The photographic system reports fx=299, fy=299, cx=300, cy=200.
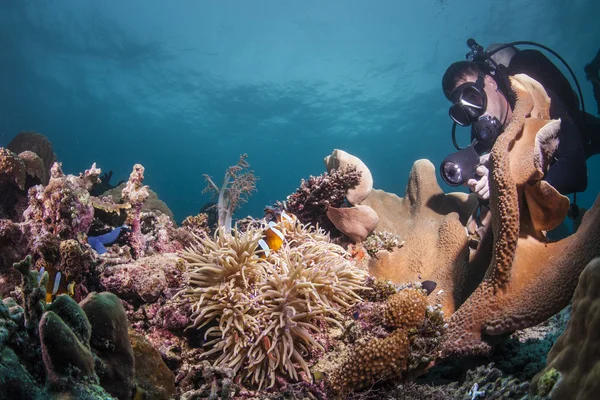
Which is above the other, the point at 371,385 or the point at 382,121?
the point at 382,121

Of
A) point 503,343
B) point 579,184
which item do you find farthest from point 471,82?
point 503,343

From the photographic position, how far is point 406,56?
3750 centimetres

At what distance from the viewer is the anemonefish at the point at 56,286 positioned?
2875mm

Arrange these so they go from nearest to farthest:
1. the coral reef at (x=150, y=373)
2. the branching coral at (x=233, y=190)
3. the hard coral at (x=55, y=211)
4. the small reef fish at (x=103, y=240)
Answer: the coral reef at (x=150, y=373)
the hard coral at (x=55, y=211)
the small reef fish at (x=103, y=240)
the branching coral at (x=233, y=190)

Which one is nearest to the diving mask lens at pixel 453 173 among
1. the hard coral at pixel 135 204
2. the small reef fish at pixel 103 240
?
the hard coral at pixel 135 204

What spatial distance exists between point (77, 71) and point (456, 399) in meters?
52.3

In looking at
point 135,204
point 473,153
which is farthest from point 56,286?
point 473,153

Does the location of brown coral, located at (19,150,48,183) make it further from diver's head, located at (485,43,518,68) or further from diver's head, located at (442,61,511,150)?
diver's head, located at (485,43,518,68)

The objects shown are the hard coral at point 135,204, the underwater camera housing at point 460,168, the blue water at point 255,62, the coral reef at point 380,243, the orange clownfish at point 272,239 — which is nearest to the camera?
the orange clownfish at point 272,239

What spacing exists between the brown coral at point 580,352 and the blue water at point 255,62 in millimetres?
26197

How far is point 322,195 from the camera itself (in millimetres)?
5113

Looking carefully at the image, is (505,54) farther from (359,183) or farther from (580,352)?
(580,352)

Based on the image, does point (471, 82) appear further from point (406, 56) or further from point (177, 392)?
point (406, 56)

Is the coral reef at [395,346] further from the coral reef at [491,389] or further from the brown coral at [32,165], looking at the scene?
the brown coral at [32,165]
